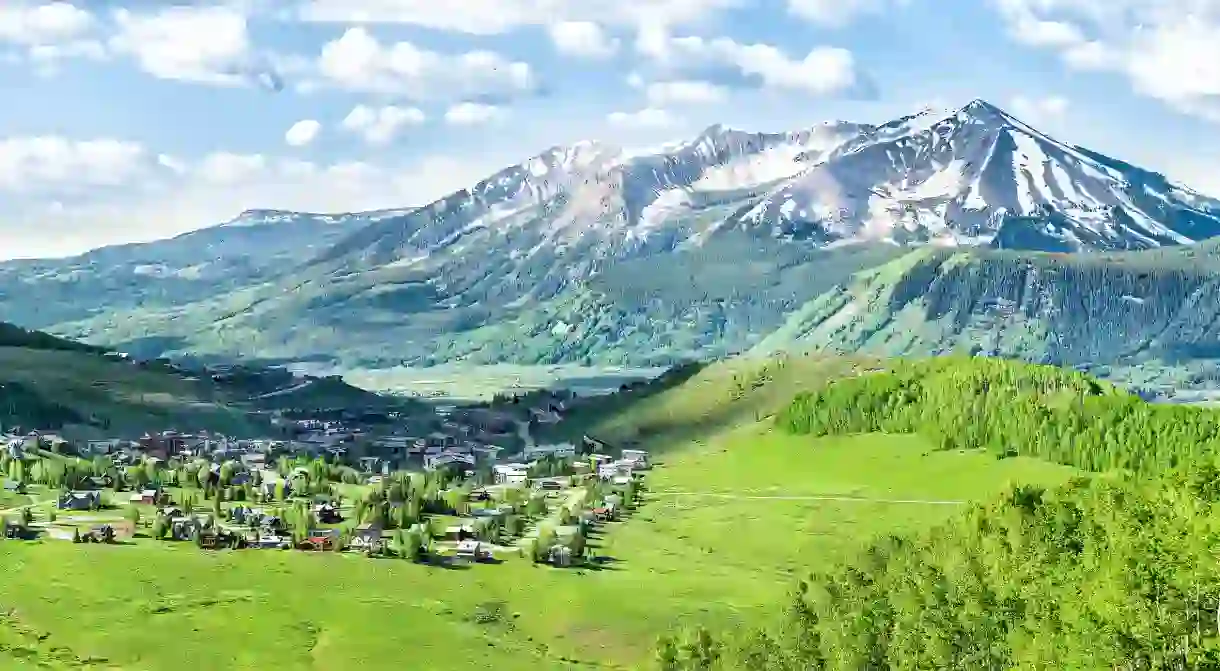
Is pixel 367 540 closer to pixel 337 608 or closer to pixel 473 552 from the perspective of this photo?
pixel 473 552

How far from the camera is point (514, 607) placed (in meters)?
161

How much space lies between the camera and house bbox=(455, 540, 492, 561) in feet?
597

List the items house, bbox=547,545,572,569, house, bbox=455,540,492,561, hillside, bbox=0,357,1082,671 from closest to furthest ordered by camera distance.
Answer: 1. hillside, bbox=0,357,1082,671
2. house, bbox=455,540,492,561
3. house, bbox=547,545,572,569

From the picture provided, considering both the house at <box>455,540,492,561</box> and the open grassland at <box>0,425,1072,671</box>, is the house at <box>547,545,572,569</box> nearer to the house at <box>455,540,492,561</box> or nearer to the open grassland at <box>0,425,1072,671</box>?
the open grassland at <box>0,425,1072,671</box>

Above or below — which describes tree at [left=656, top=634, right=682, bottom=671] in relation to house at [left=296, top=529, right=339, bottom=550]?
below

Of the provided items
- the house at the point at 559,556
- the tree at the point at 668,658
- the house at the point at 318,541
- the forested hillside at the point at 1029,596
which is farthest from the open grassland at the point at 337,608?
the forested hillside at the point at 1029,596

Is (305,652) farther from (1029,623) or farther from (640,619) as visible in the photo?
(1029,623)

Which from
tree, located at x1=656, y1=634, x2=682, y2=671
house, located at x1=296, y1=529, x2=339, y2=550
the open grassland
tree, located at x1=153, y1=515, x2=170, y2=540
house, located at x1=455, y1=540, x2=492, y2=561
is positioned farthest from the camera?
tree, located at x1=153, y1=515, x2=170, y2=540

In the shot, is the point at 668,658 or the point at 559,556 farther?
the point at 559,556

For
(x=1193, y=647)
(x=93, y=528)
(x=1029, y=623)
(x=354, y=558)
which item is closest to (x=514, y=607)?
(x=354, y=558)

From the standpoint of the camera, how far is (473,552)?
183375 mm

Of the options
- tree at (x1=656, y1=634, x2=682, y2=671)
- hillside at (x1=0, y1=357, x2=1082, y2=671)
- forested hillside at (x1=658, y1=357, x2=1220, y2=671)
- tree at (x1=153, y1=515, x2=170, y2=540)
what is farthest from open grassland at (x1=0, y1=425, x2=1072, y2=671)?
forested hillside at (x1=658, y1=357, x2=1220, y2=671)

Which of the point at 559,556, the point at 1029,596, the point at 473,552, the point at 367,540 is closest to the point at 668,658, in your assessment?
the point at 1029,596

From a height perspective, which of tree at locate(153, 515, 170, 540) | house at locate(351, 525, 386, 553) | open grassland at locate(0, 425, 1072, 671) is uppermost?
tree at locate(153, 515, 170, 540)
